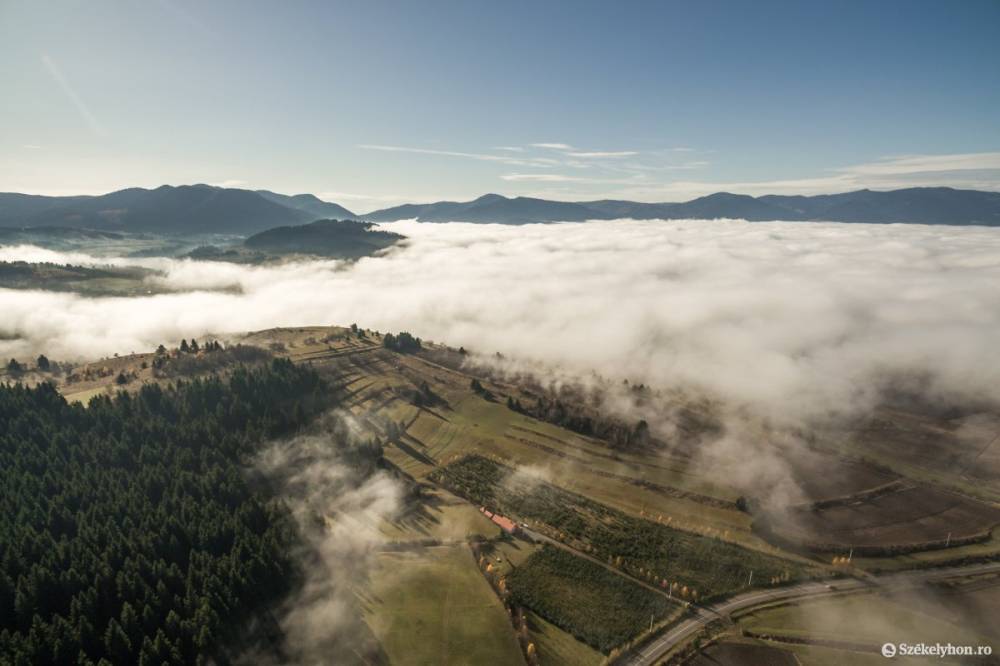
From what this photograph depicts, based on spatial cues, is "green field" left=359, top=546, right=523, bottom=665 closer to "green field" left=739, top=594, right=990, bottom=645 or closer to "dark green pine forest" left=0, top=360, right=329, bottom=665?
"dark green pine forest" left=0, top=360, right=329, bottom=665

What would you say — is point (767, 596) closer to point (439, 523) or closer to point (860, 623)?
point (860, 623)

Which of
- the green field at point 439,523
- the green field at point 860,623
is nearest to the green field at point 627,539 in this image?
the green field at point 439,523

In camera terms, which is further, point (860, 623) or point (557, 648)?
point (860, 623)

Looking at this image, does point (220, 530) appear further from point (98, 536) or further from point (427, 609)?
point (427, 609)

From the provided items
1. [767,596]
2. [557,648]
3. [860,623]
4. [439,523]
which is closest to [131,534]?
[439,523]

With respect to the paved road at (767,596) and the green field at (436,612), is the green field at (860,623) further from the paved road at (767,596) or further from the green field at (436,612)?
the green field at (436,612)

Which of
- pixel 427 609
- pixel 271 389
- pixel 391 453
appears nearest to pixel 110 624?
pixel 427 609
